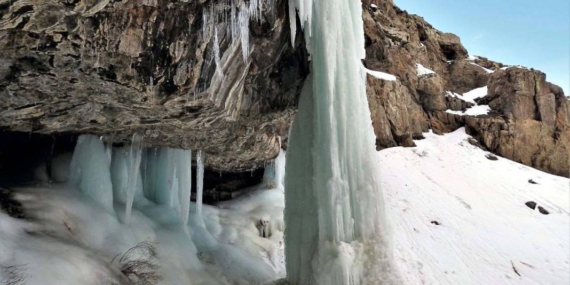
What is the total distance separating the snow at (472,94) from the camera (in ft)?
89.7

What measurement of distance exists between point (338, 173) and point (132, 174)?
438 cm

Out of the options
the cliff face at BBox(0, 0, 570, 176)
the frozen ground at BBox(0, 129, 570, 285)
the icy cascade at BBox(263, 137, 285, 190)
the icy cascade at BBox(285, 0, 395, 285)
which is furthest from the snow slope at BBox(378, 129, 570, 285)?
the icy cascade at BBox(263, 137, 285, 190)

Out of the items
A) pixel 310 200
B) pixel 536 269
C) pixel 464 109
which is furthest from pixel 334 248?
pixel 464 109

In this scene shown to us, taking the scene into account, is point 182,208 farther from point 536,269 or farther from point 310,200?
point 536,269

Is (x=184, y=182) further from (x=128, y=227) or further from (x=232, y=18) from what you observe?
(x=232, y=18)

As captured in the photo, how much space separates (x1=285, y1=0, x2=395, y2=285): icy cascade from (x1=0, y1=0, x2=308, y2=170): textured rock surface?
0.83m

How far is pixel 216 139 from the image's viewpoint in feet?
30.1

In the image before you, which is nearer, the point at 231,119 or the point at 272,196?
the point at 231,119

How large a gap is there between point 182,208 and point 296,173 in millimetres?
3111

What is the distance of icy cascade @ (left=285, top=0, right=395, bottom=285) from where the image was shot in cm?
674

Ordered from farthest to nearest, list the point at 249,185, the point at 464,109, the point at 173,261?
the point at 464,109 → the point at 249,185 → the point at 173,261

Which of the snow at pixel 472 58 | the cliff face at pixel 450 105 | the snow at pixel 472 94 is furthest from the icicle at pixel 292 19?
the snow at pixel 472 58

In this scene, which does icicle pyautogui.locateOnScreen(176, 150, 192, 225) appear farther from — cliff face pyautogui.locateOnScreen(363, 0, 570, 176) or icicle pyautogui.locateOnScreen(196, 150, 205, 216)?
cliff face pyautogui.locateOnScreen(363, 0, 570, 176)

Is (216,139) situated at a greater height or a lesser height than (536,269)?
greater
